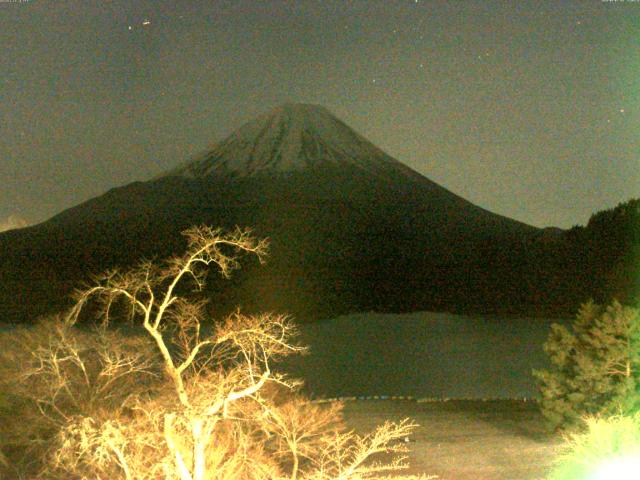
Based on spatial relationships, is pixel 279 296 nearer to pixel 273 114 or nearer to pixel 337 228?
pixel 337 228

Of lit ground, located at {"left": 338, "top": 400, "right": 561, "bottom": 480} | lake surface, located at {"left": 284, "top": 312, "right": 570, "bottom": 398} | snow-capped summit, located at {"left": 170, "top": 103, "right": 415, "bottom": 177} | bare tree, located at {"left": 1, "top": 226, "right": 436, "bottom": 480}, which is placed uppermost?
snow-capped summit, located at {"left": 170, "top": 103, "right": 415, "bottom": 177}

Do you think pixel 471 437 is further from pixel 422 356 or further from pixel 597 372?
pixel 422 356

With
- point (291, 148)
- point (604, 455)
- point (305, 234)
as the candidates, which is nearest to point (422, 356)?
point (604, 455)

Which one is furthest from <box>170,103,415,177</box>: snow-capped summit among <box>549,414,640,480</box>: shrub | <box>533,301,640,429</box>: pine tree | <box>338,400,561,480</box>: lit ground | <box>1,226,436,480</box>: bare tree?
<box>1,226,436,480</box>: bare tree

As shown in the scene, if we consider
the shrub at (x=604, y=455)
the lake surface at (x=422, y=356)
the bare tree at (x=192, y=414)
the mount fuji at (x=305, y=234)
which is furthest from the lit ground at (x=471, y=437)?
the mount fuji at (x=305, y=234)

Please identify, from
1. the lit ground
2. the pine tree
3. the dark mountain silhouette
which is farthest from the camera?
the dark mountain silhouette

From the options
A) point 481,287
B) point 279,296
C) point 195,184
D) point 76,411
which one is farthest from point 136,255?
point 76,411

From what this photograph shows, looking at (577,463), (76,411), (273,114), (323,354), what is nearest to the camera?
(577,463)

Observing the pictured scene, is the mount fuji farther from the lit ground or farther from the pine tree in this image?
the pine tree
